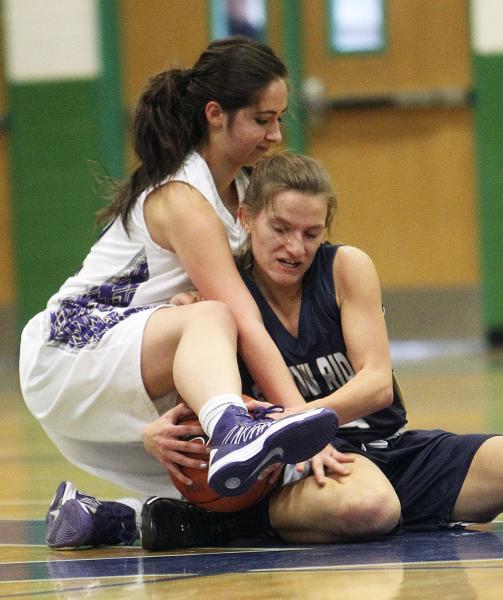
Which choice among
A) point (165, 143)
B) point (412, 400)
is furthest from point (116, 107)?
point (165, 143)

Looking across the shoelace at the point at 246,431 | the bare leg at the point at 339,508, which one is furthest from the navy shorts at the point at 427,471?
the shoelace at the point at 246,431

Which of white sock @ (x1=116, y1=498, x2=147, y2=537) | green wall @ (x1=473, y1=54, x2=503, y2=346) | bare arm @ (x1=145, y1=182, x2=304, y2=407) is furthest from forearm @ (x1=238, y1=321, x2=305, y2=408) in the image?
green wall @ (x1=473, y1=54, x2=503, y2=346)

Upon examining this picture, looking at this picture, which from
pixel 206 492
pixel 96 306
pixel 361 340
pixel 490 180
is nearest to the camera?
pixel 206 492

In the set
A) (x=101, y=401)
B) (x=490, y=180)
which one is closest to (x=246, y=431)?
(x=101, y=401)

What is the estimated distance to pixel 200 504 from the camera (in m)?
2.21

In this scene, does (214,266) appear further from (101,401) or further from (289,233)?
(101,401)

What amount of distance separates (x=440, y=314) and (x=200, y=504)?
428 centimetres

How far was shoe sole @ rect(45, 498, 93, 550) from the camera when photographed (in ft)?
7.38

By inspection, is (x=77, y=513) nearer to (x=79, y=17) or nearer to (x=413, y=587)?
(x=413, y=587)

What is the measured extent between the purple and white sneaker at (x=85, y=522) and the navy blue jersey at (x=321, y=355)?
323 millimetres

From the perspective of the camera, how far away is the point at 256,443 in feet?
6.40

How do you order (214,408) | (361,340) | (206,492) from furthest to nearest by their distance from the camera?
1. (361,340)
2. (206,492)
3. (214,408)

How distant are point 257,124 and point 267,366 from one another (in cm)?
52

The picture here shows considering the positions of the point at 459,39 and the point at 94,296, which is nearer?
the point at 94,296
